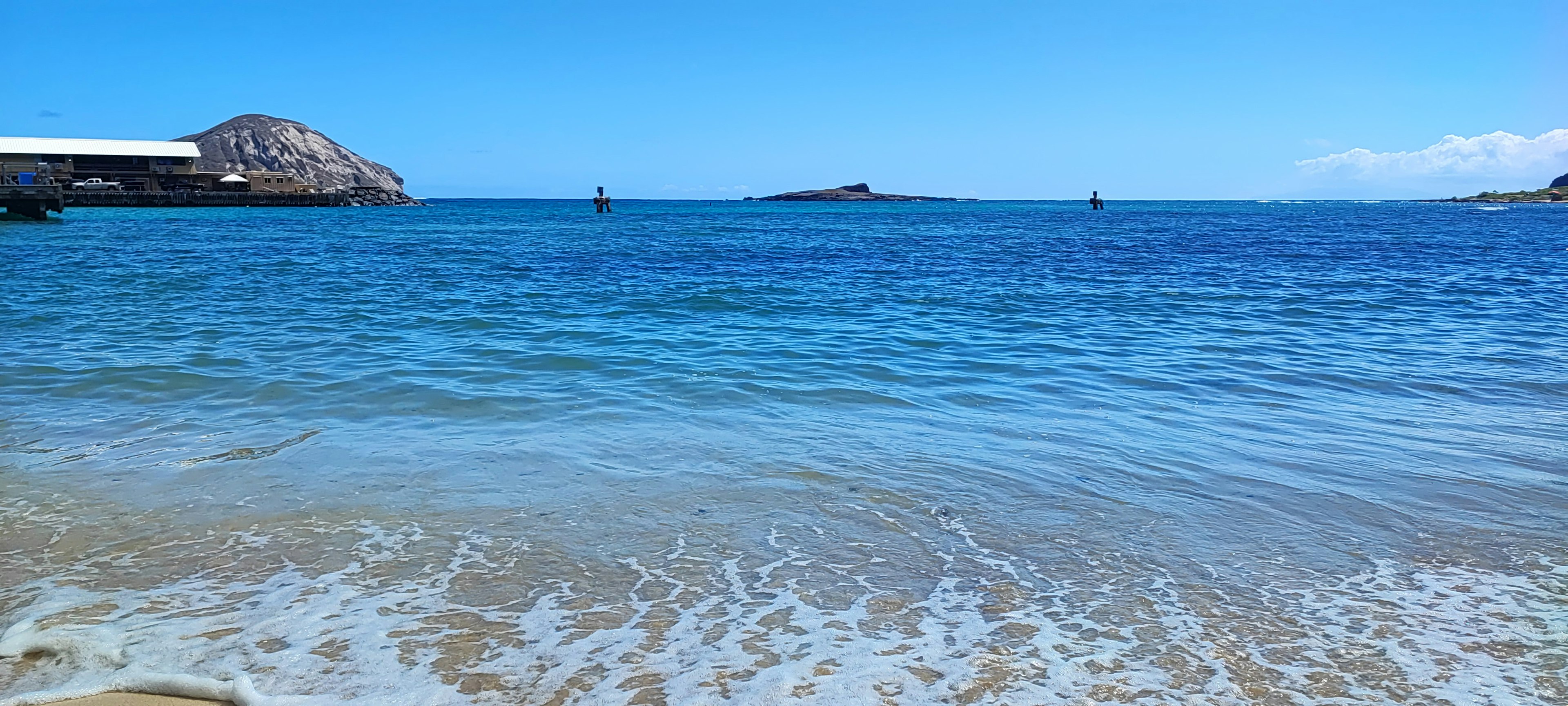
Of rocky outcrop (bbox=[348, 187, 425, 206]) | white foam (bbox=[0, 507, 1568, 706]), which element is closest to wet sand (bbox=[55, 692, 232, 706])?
white foam (bbox=[0, 507, 1568, 706])

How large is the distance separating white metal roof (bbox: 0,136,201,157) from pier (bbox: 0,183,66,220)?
1844 inches

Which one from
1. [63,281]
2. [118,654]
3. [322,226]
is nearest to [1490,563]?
[118,654]

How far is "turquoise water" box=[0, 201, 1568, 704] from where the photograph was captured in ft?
11.4

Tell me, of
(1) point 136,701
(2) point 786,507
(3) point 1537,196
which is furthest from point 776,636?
(3) point 1537,196

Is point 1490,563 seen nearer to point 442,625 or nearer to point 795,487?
point 795,487

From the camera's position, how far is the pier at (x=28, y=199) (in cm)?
4456

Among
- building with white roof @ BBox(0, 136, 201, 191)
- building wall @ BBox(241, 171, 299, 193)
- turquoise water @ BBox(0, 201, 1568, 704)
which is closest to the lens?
turquoise water @ BBox(0, 201, 1568, 704)

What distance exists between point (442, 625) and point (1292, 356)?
9714 mm

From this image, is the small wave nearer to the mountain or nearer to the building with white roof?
the building with white roof

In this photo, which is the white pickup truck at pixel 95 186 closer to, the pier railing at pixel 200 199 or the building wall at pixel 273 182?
the pier railing at pixel 200 199

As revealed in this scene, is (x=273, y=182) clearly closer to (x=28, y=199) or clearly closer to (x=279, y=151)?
(x=28, y=199)

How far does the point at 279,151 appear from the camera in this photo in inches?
6491

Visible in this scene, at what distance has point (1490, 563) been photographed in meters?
4.45

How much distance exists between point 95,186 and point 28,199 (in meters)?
39.1
